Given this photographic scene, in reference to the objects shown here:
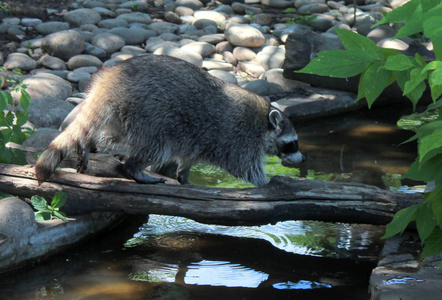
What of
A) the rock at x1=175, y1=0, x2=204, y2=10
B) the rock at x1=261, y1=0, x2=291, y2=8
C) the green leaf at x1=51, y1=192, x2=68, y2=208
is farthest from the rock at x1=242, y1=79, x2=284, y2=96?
the rock at x1=261, y1=0, x2=291, y2=8

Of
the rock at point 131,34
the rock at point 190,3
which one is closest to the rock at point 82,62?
the rock at point 131,34

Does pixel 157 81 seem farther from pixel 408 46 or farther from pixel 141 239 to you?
pixel 408 46

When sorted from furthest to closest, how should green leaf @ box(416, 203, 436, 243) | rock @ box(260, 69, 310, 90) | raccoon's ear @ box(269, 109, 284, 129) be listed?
rock @ box(260, 69, 310, 90) < raccoon's ear @ box(269, 109, 284, 129) < green leaf @ box(416, 203, 436, 243)

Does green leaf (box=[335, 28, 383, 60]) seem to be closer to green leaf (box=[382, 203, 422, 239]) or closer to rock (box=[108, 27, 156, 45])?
green leaf (box=[382, 203, 422, 239])

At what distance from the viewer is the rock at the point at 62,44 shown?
8.18 meters

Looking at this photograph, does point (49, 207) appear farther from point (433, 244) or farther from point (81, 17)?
point (81, 17)

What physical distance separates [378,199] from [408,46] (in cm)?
469

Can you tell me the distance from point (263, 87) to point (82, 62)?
245cm

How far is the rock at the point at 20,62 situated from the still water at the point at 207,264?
404 cm

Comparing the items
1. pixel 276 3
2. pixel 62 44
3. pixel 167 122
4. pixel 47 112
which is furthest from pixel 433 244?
pixel 276 3

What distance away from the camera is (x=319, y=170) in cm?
579

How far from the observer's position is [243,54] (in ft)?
29.7

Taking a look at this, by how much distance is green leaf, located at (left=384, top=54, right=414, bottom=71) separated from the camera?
6.19ft

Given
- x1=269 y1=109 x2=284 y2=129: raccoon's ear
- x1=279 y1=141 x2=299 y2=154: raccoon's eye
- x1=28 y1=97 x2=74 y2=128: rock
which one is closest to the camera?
x1=269 y1=109 x2=284 y2=129: raccoon's ear
